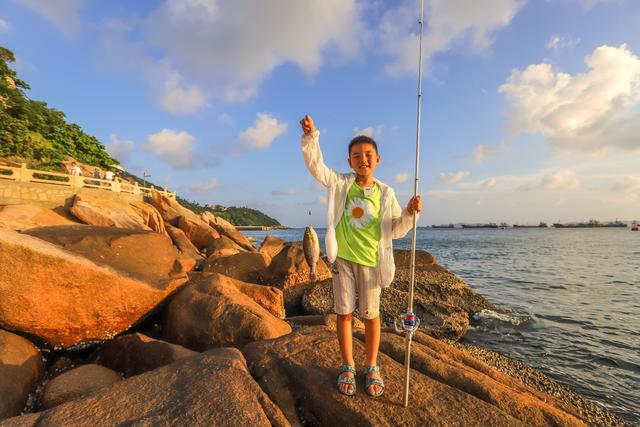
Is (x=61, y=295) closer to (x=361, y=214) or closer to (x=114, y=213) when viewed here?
(x=361, y=214)

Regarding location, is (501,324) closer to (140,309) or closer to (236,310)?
(236,310)

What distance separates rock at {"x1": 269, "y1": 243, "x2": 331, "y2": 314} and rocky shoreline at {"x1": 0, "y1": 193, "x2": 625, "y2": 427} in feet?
8.72

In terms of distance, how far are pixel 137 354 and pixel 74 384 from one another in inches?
31.8

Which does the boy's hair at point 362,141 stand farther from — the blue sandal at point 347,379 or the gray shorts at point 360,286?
the blue sandal at point 347,379

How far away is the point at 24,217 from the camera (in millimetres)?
13102

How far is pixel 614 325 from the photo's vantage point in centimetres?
956

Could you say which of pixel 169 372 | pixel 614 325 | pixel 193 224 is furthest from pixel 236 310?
pixel 193 224

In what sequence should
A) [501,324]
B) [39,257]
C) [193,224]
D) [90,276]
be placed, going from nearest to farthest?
[39,257] → [90,276] → [501,324] → [193,224]

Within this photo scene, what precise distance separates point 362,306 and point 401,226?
36.8 inches

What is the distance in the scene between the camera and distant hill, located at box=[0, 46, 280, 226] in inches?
1027

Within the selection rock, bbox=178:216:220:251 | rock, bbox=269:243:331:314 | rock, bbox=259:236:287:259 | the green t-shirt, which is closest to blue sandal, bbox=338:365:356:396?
the green t-shirt

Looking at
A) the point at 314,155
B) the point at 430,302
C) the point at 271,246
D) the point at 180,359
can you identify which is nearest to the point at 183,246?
the point at 271,246

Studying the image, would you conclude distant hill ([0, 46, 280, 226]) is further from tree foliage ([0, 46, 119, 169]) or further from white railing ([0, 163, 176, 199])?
white railing ([0, 163, 176, 199])

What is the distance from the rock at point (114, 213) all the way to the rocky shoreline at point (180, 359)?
11584mm
